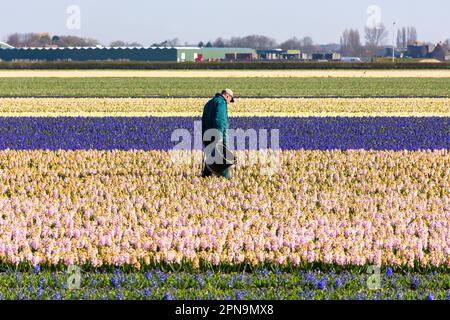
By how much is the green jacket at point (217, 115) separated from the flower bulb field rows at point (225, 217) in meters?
0.97

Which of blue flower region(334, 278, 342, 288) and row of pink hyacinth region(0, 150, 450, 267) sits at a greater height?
blue flower region(334, 278, 342, 288)

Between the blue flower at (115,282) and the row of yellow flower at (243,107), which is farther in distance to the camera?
the row of yellow flower at (243,107)

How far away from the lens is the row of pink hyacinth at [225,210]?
10.5 metres

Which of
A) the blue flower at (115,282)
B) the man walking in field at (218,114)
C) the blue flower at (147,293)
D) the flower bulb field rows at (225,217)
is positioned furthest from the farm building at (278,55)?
the blue flower at (147,293)

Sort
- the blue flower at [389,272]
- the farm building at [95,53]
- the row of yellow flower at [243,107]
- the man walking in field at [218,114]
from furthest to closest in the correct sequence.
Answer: the farm building at [95,53] < the row of yellow flower at [243,107] < the man walking in field at [218,114] < the blue flower at [389,272]

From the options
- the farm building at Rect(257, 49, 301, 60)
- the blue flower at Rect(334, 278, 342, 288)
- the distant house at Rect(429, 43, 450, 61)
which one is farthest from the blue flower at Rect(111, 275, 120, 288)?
the distant house at Rect(429, 43, 450, 61)

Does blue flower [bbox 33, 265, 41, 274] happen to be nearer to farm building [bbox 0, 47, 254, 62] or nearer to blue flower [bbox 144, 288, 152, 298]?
blue flower [bbox 144, 288, 152, 298]

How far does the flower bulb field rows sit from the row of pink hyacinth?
0.09 feet

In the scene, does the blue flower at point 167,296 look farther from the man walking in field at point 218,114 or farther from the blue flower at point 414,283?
the man walking in field at point 218,114

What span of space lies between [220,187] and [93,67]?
82081mm

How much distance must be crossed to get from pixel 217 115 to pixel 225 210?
3.28m

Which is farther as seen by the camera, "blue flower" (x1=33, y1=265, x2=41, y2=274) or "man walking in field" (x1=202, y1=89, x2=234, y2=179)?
"man walking in field" (x1=202, y1=89, x2=234, y2=179)

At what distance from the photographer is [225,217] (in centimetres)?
1283

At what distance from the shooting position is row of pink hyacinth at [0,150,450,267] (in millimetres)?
10492
